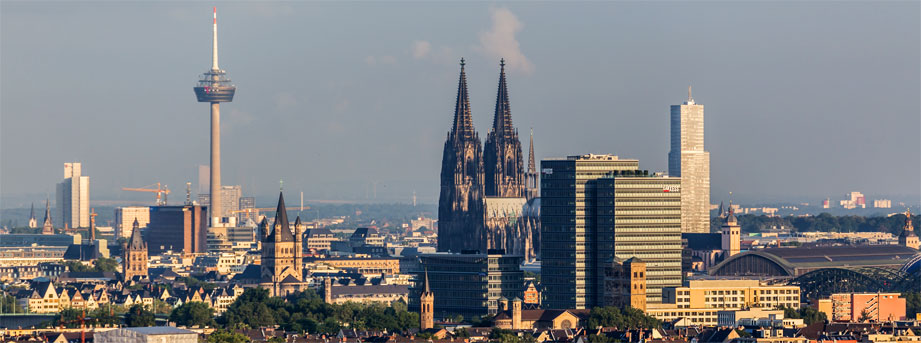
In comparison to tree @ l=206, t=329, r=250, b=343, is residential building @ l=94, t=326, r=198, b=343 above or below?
above

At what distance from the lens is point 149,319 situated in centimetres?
19900

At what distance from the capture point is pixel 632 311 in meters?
196

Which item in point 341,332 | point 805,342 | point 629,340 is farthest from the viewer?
point 341,332

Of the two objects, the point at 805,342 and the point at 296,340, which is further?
the point at 296,340

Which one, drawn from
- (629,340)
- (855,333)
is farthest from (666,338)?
(855,333)

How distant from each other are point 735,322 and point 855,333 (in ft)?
79.4

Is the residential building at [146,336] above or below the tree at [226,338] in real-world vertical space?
above

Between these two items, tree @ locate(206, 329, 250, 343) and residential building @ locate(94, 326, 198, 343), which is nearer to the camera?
residential building @ locate(94, 326, 198, 343)

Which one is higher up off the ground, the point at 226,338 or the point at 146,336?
the point at 146,336

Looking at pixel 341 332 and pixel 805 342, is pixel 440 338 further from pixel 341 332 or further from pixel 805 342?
pixel 805 342

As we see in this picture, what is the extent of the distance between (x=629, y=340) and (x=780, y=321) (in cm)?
2165

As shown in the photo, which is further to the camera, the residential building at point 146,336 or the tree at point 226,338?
the tree at point 226,338

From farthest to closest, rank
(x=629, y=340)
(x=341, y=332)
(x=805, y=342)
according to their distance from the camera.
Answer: (x=341, y=332)
(x=629, y=340)
(x=805, y=342)

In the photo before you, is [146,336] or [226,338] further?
[226,338]
